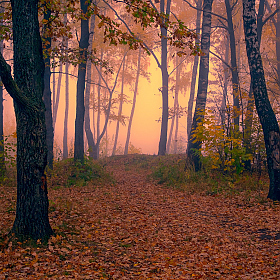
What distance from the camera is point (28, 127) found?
190 inches

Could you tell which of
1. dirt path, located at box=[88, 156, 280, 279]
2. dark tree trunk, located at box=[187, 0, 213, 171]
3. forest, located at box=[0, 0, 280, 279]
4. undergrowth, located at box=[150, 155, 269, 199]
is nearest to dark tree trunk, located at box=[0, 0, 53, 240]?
forest, located at box=[0, 0, 280, 279]

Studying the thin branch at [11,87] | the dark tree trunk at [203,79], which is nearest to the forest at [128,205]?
the thin branch at [11,87]

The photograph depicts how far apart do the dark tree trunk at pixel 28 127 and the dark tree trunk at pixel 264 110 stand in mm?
5929

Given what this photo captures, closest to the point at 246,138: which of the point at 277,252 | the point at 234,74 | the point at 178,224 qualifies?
the point at 234,74

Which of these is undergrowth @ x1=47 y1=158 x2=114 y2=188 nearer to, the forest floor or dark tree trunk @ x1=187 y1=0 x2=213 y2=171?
the forest floor

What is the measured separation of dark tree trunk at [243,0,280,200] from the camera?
7.28 metres

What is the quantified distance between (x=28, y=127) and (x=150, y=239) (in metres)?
3.37

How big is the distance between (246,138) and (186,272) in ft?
24.5

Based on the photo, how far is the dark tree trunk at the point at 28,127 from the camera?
15.8ft

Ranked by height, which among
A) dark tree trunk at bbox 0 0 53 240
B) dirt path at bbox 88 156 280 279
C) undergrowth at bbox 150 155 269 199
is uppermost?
dark tree trunk at bbox 0 0 53 240

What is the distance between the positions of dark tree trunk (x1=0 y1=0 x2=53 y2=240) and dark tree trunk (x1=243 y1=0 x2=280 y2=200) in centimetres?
593

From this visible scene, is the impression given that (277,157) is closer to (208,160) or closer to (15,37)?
(208,160)

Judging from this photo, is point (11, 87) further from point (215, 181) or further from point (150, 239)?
point (215, 181)

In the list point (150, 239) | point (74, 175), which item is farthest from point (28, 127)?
point (74, 175)
